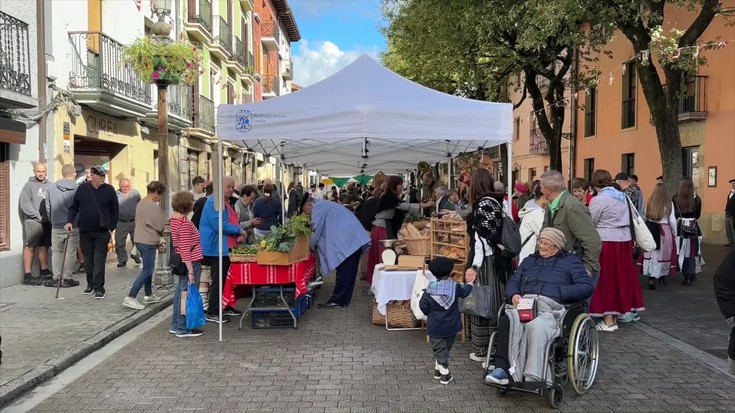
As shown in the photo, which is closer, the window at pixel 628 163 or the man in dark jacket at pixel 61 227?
the man in dark jacket at pixel 61 227

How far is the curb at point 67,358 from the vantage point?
4840 mm

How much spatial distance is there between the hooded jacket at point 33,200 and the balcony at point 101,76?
9.72 ft

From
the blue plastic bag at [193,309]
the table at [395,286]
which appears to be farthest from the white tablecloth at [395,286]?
the blue plastic bag at [193,309]

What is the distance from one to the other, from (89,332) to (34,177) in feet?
15.0

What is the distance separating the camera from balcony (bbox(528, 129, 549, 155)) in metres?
31.4

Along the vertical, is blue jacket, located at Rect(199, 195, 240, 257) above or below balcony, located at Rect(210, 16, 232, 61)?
below

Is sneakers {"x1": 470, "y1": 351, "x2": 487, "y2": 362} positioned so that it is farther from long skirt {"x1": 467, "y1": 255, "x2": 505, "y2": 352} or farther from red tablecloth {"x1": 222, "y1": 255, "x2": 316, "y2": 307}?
red tablecloth {"x1": 222, "y1": 255, "x2": 316, "y2": 307}

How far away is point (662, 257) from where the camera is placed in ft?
31.7

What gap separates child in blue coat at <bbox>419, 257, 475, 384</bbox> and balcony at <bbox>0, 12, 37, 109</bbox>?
7.41 meters

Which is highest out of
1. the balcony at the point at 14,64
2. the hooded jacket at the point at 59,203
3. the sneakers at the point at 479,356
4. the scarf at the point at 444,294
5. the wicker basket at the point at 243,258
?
the balcony at the point at 14,64

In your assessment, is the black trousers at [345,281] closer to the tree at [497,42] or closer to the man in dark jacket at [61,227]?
the man in dark jacket at [61,227]

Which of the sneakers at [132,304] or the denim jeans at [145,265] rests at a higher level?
the denim jeans at [145,265]

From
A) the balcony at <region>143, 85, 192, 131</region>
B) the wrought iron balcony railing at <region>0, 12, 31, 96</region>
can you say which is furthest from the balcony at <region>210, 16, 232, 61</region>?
the wrought iron balcony railing at <region>0, 12, 31, 96</region>

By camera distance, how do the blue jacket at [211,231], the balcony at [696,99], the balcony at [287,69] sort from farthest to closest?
the balcony at [287,69], the balcony at [696,99], the blue jacket at [211,231]
